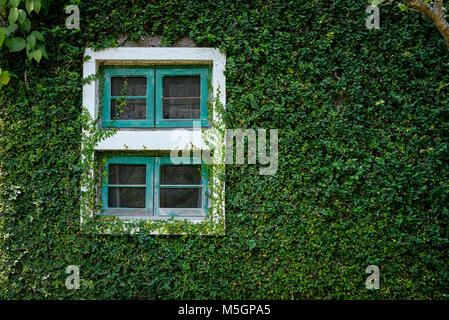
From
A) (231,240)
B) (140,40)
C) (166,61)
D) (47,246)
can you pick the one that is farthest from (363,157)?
(47,246)

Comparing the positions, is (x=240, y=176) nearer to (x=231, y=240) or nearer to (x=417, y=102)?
(x=231, y=240)

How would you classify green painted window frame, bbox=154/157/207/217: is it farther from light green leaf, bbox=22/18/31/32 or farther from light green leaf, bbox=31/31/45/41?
light green leaf, bbox=22/18/31/32

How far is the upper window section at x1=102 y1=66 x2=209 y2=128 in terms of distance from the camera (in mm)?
3229

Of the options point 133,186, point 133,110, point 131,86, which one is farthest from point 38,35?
point 133,186

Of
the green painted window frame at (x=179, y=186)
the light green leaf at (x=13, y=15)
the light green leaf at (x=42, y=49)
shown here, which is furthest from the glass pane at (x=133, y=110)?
the light green leaf at (x=13, y=15)

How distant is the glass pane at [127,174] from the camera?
3.24 metres

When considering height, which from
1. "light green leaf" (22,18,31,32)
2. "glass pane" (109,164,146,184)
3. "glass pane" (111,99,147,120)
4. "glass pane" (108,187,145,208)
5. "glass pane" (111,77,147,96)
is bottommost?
"glass pane" (108,187,145,208)

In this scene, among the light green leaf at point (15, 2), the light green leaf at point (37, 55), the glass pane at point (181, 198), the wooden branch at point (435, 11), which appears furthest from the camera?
the glass pane at point (181, 198)

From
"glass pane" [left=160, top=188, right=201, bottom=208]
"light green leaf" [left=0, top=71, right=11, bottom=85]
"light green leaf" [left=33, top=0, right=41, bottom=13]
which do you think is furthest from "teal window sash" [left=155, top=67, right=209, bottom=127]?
"light green leaf" [left=0, top=71, right=11, bottom=85]

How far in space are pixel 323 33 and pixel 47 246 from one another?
348 centimetres

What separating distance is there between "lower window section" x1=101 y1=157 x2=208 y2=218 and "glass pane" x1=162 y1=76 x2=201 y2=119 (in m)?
0.48

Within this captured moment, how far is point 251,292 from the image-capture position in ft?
9.91

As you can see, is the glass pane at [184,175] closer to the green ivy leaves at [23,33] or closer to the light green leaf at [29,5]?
the green ivy leaves at [23,33]

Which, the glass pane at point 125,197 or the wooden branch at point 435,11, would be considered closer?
the wooden branch at point 435,11
